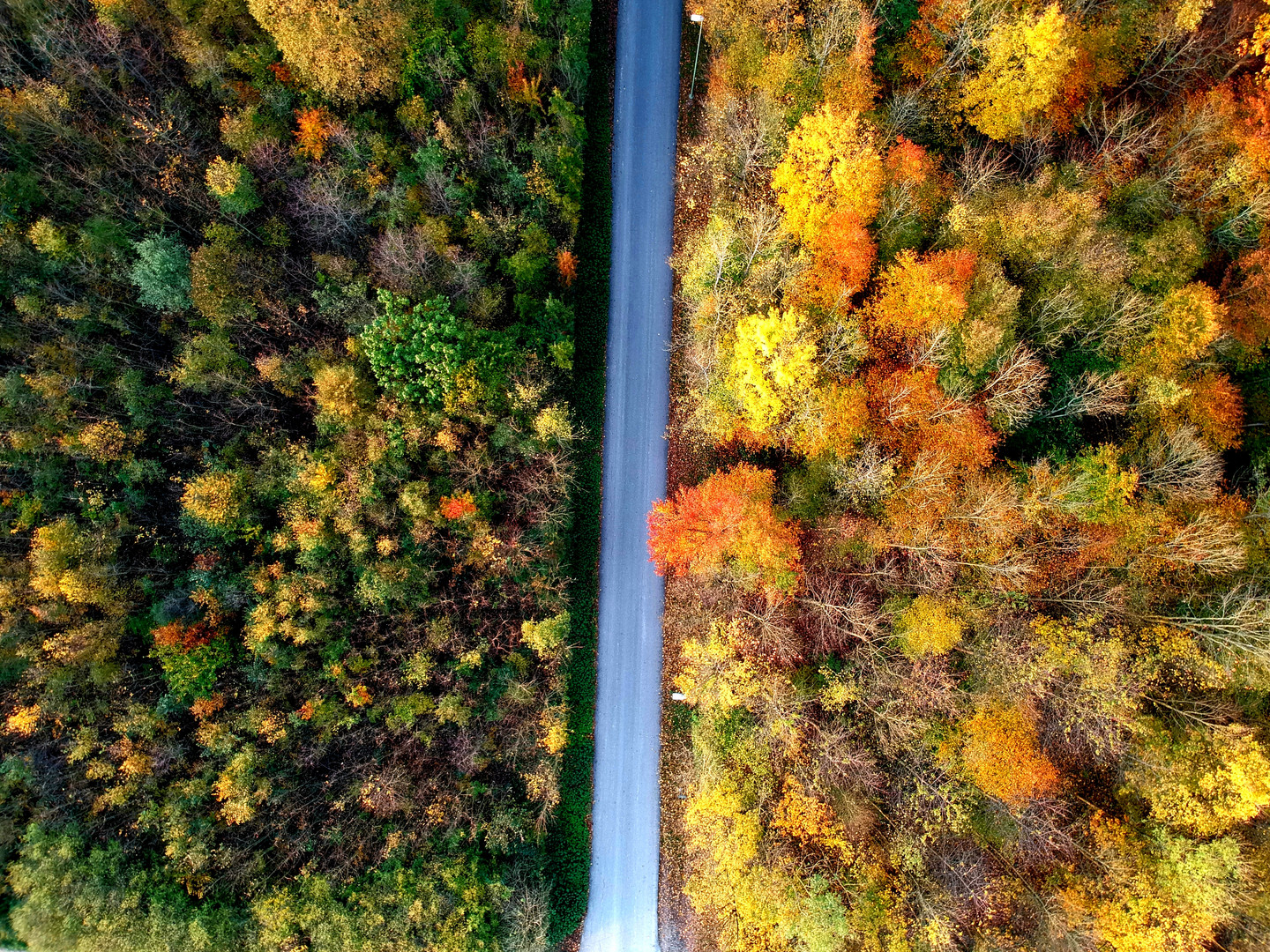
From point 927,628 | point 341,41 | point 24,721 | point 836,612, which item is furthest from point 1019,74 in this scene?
point 24,721

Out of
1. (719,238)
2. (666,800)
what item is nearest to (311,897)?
(666,800)

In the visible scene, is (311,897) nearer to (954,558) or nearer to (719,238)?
(954,558)

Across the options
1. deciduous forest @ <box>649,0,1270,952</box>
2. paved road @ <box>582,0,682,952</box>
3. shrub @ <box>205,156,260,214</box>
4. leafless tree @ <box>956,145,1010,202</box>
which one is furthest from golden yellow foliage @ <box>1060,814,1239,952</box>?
shrub @ <box>205,156,260,214</box>

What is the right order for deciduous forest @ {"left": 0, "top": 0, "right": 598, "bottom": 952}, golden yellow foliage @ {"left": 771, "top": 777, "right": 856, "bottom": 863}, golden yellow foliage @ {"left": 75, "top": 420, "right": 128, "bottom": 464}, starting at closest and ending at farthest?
deciduous forest @ {"left": 0, "top": 0, "right": 598, "bottom": 952}
golden yellow foliage @ {"left": 75, "top": 420, "right": 128, "bottom": 464}
golden yellow foliage @ {"left": 771, "top": 777, "right": 856, "bottom": 863}

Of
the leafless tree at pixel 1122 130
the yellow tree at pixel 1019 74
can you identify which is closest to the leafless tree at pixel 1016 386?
the leafless tree at pixel 1122 130

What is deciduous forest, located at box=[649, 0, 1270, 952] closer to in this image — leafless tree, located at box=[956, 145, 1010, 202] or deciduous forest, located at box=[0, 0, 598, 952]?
leafless tree, located at box=[956, 145, 1010, 202]

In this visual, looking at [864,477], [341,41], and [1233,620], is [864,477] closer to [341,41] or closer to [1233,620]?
[1233,620]
